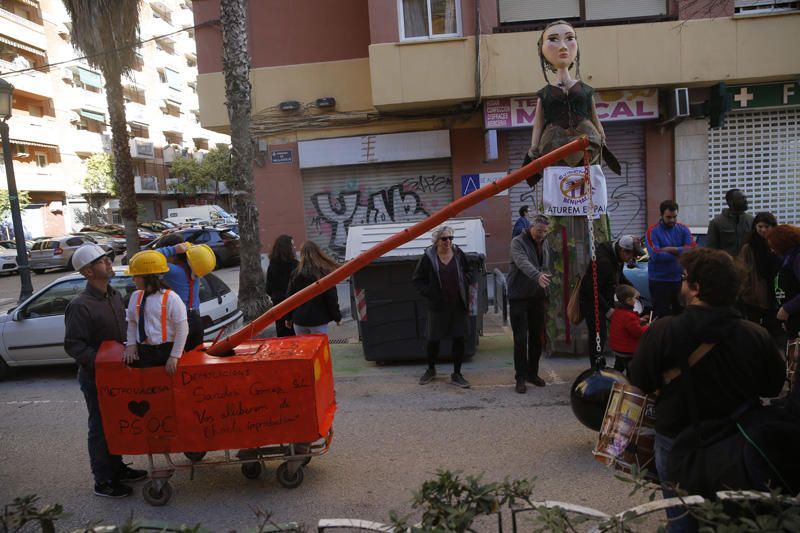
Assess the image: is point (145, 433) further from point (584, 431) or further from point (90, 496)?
point (584, 431)

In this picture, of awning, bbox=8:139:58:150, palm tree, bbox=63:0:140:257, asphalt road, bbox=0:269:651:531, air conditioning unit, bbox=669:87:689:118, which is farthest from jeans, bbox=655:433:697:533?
awning, bbox=8:139:58:150

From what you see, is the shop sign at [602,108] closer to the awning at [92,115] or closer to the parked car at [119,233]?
the parked car at [119,233]

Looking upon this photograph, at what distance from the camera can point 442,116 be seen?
13.4 m

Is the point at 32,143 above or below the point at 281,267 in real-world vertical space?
above

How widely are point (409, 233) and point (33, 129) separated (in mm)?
38654

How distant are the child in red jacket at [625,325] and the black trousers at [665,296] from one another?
71.5 inches

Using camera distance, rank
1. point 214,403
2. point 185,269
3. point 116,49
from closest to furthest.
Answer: point 214,403 < point 185,269 < point 116,49

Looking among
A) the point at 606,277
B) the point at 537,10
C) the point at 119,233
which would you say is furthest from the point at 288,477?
the point at 119,233

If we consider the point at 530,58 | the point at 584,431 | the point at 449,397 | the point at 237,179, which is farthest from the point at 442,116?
the point at 584,431

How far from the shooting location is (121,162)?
13.6 meters

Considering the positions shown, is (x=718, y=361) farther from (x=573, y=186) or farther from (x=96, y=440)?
(x=573, y=186)

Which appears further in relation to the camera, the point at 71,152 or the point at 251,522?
the point at 71,152

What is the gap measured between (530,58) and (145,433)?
10.5 m

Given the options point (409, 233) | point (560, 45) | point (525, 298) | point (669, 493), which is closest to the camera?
point (669, 493)
